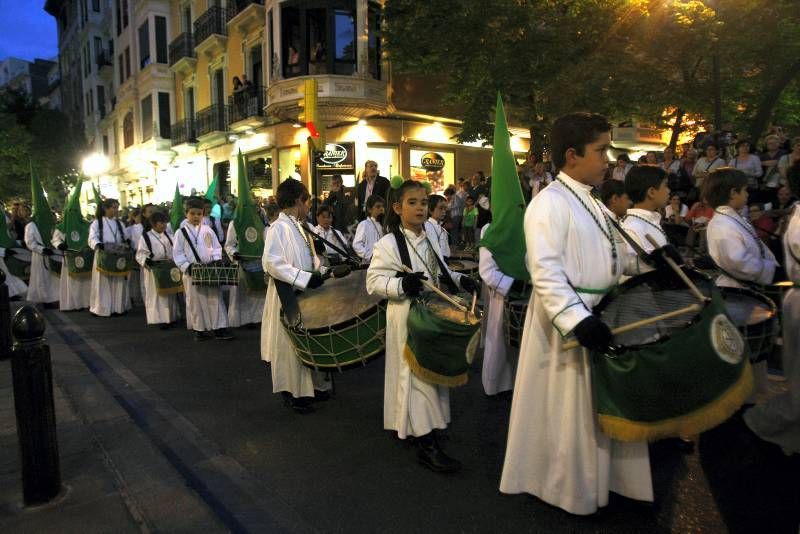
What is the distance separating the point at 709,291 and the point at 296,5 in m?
22.2

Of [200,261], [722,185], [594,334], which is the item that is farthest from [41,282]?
[594,334]

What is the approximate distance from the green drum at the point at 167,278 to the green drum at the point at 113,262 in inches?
56.9

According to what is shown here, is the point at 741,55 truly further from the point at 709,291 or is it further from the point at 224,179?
the point at 224,179

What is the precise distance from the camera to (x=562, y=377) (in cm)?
298

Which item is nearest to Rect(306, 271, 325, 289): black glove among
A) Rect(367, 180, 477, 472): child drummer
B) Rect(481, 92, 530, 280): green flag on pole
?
Rect(367, 180, 477, 472): child drummer

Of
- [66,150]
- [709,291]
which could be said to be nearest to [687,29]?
[709,291]

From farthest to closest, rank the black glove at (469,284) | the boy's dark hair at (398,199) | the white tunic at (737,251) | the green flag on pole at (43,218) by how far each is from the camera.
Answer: the green flag on pole at (43,218) < the white tunic at (737,251) < the black glove at (469,284) < the boy's dark hair at (398,199)

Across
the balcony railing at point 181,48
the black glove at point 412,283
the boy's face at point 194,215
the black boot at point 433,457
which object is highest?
the balcony railing at point 181,48

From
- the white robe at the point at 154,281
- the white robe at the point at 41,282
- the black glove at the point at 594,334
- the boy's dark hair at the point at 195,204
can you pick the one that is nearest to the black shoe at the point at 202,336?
the white robe at the point at 154,281

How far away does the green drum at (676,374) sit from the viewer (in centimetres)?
242

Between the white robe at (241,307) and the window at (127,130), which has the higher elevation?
the window at (127,130)

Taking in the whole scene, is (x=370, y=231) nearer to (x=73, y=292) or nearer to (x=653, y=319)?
(x=653, y=319)

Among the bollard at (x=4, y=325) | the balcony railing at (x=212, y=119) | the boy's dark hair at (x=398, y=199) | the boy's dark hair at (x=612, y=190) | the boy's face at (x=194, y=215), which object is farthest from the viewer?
the balcony railing at (x=212, y=119)

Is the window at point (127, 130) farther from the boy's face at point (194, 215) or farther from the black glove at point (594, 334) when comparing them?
the black glove at point (594, 334)
